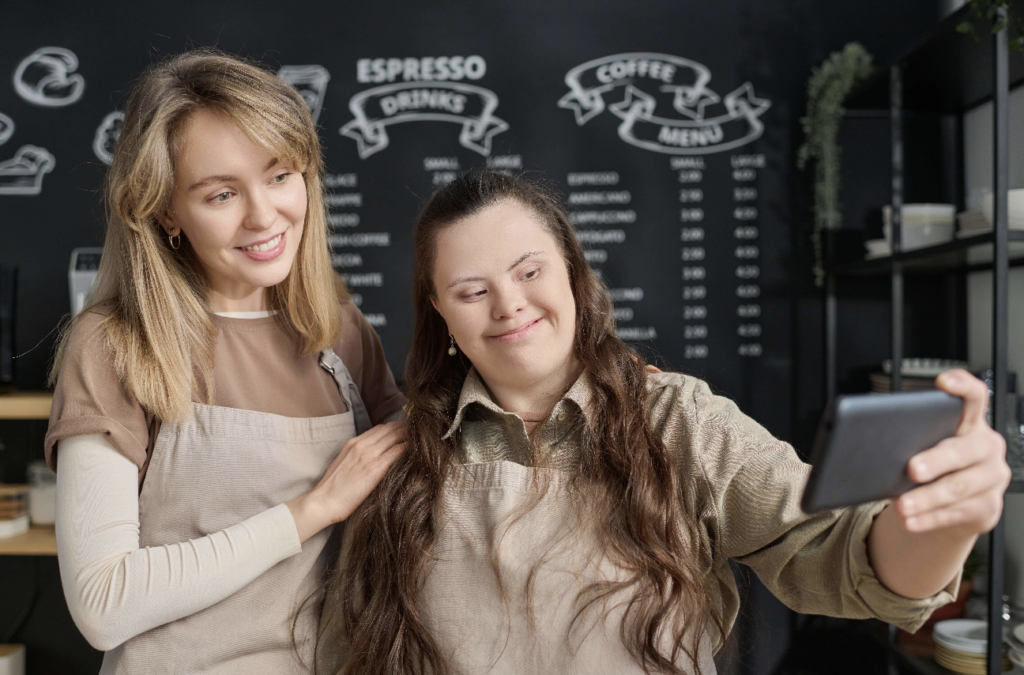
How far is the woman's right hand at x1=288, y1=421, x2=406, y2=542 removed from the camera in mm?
1257

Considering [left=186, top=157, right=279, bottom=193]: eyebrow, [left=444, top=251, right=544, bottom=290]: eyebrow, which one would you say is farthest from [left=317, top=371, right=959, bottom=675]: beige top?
[left=186, top=157, right=279, bottom=193]: eyebrow

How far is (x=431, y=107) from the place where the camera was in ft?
9.14

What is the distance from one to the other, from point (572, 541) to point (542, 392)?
0.93 feet

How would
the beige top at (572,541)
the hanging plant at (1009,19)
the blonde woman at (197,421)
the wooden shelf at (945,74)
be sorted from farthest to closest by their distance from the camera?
1. the wooden shelf at (945,74)
2. the hanging plant at (1009,19)
3. the blonde woman at (197,421)
4. the beige top at (572,541)

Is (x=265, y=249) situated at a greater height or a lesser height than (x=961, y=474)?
greater

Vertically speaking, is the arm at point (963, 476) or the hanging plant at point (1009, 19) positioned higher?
the hanging plant at point (1009, 19)

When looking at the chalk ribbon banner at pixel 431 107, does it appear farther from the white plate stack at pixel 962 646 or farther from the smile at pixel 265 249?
the white plate stack at pixel 962 646

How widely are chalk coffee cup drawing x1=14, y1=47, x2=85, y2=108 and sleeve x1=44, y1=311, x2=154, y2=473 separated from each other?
193cm

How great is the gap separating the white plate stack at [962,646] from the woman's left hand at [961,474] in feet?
5.36

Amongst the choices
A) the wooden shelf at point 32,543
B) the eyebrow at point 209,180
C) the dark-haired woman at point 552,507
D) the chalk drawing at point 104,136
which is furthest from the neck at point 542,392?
the chalk drawing at point 104,136

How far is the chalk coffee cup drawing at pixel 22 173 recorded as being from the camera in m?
2.76

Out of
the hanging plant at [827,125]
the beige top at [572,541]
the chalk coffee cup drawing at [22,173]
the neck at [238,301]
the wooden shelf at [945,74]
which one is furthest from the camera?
the chalk coffee cup drawing at [22,173]

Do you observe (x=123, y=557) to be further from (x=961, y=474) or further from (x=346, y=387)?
(x=961, y=474)

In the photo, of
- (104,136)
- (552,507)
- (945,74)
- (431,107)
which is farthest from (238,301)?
(945,74)
